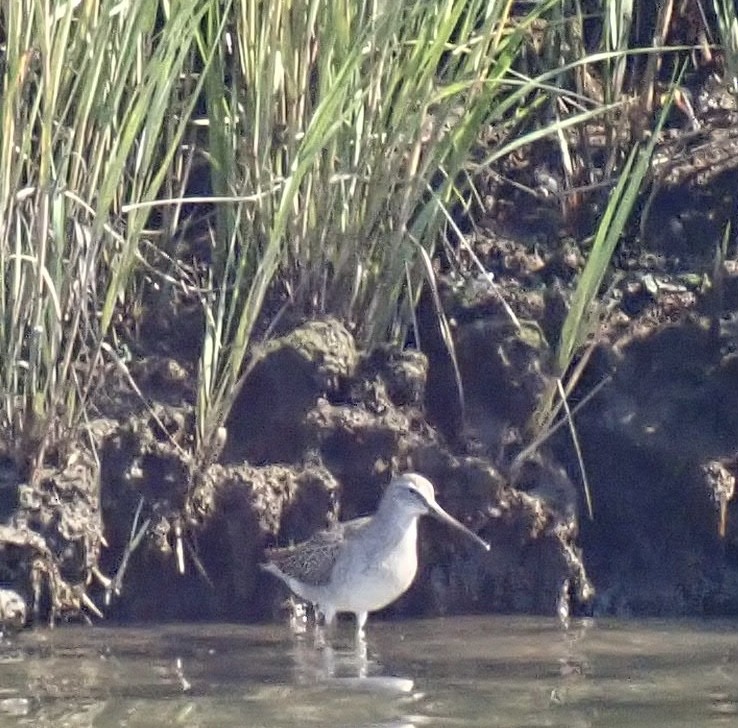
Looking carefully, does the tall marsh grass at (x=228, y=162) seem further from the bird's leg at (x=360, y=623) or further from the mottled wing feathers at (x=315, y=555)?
the bird's leg at (x=360, y=623)

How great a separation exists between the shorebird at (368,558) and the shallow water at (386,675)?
145mm

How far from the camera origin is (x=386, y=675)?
6148mm

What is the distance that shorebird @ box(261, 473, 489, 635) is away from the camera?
6.81 metres

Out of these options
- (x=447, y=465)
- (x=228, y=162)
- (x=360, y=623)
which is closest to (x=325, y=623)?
(x=360, y=623)

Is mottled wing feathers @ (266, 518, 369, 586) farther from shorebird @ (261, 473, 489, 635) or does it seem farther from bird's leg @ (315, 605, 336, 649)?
bird's leg @ (315, 605, 336, 649)

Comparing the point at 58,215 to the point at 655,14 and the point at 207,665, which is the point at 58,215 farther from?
the point at 655,14

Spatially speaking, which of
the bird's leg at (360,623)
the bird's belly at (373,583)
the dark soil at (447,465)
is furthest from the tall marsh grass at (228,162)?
the bird's leg at (360,623)

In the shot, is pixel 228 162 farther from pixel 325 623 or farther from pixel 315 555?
pixel 325 623

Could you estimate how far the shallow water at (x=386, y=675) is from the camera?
221 inches

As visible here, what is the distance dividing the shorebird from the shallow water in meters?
0.14

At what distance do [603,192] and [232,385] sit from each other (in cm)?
190

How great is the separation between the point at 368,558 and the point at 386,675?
75cm

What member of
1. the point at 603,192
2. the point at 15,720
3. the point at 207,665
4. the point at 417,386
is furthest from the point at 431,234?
the point at 15,720

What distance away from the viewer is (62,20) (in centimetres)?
629
